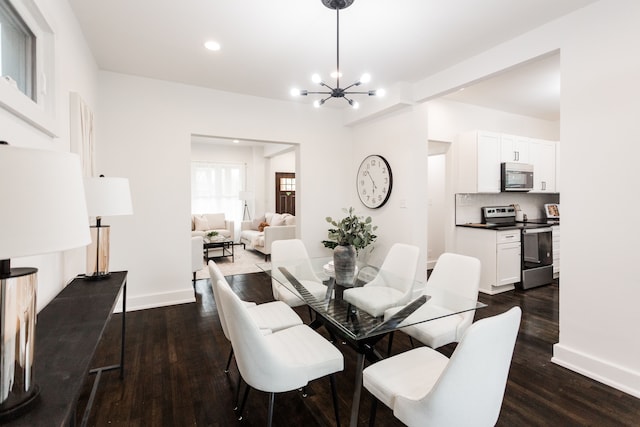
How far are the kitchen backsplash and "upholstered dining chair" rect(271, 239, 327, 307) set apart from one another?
2.84m

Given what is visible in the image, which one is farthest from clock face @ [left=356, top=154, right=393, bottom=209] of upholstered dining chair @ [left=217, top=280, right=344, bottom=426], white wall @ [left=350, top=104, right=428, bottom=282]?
upholstered dining chair @ [left=217, top=280, right=344, bottom=426]

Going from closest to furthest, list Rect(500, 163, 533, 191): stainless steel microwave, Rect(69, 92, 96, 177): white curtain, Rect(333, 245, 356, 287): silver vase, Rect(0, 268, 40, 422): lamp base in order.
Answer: Rect(0, 268, 40, 422): lamp base, Rect(69, 92, 96, 177): white curtain, Rect(333, 245, 356, 287): silver vase, Rect(500, 163, 533, 191): stainless steel microwave

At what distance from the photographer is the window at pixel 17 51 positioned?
4.50ft

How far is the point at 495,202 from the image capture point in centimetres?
516

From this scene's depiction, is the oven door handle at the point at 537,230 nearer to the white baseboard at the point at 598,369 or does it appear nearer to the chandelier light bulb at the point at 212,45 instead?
the white baseboard at the point at 598,369

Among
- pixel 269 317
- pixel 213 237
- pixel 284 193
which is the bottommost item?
pixel 269 317

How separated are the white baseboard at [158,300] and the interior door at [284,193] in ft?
15.8

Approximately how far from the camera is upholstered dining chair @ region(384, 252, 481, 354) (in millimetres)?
1957

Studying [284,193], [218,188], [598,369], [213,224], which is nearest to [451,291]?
[598,369]

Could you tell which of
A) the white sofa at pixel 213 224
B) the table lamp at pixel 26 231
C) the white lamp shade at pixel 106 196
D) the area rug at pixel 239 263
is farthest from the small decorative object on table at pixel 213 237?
the table lamp at pixel 26 231

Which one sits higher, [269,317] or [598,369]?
[269,317]

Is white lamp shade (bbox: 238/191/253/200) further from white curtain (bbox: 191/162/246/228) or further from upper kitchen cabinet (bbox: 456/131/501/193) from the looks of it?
upper kitchen cabinet (bbox: 456/131/501/193)

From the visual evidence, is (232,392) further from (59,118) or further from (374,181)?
(374,181)

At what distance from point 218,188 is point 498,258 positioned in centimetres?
677
